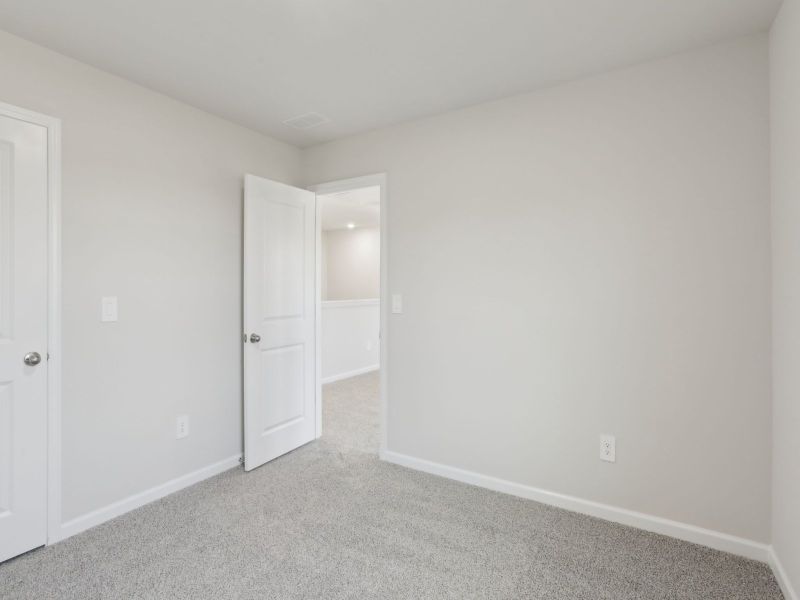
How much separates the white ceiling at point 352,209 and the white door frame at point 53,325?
277 cm

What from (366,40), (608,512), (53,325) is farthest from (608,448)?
(53,325)

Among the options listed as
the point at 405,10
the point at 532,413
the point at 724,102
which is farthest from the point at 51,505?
the point at 724,102

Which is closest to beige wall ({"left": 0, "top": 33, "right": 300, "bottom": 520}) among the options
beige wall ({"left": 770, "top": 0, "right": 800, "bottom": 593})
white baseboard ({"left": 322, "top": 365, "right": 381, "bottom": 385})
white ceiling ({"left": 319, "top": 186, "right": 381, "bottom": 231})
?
white ceiling ({"left": 319, "top": 186, "right": 381, "bottom": 231})

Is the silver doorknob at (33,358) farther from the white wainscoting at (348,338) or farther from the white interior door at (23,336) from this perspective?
the white wainscoting at (348,338)

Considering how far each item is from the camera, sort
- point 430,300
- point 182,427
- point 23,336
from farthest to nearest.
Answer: point 430,300, point 182,427, point 23,336

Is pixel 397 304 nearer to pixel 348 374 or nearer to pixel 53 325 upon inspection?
pixel 53 325

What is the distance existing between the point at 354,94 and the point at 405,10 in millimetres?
789

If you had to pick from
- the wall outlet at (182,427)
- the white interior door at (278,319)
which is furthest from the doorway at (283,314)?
the wall outlet at (182,427)

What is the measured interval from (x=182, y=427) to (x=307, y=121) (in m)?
2.15

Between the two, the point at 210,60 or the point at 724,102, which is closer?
the point at 724,102

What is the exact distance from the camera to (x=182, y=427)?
2615 mm

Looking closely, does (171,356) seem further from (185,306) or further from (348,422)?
(348,422)

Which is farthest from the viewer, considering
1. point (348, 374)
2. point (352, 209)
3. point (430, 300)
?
point (352, 209)

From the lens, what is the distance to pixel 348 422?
3.94m
